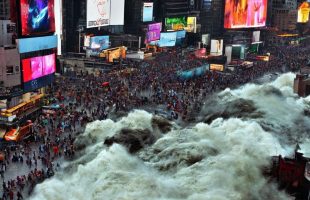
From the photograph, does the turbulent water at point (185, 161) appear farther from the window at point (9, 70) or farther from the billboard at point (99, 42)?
the billboard at point (99, 42)

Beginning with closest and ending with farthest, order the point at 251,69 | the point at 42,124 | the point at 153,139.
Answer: the point at 153,139 < the point at 42,124 < the point at 251,69

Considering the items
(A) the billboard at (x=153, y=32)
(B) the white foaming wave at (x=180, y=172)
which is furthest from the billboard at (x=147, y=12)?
(B) the white foaming wave at (x=180, y=172)

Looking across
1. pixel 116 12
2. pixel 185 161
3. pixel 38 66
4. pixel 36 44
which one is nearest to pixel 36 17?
pixel 36 44

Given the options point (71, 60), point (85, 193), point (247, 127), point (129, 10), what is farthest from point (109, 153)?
point (129, 10)

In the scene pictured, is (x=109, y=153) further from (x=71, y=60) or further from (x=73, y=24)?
(x=73, y=24)

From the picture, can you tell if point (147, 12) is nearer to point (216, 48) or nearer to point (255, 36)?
point (216, 48)

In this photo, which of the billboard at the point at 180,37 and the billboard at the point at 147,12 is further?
the billboard at the point at 180,37
